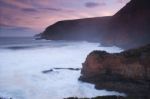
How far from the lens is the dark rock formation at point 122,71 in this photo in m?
15.4

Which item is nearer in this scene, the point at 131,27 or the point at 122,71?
the point at 122,71

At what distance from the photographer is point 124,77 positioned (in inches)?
641

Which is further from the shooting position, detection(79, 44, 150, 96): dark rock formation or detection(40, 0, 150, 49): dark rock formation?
detection(40, 0, 150, 49): dark rock formation

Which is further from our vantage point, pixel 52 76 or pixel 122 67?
pixel 52 76

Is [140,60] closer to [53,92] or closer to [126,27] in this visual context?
[53,92]

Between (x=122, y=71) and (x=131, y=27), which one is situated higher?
(x=131, y=27)

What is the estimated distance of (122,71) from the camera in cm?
1647

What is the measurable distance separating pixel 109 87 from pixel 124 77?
1279 mm

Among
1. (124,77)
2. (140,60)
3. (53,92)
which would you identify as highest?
(140,60)

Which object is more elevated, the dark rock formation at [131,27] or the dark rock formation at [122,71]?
the dark rock formation at [131,27]

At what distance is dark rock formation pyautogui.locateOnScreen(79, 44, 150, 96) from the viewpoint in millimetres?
15398

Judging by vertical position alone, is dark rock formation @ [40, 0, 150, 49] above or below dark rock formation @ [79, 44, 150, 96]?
above

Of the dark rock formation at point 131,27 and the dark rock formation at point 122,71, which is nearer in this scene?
the dark rock formation at point 122,71

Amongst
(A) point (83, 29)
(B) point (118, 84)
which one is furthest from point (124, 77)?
(A) point (83, 29)
